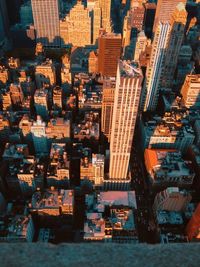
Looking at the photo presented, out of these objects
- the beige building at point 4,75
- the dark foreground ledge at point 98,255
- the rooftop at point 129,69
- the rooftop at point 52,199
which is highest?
the dark foreground ledge at point 98,255

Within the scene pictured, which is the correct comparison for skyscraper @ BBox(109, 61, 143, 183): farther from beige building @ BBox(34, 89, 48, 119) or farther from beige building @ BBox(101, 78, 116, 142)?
beige building @ BBox(34, 89, 48, 119)

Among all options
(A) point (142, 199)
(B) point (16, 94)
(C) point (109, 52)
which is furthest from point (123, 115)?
(C) point (109, 52)

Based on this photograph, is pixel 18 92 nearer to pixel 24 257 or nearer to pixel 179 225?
pixel 179 225

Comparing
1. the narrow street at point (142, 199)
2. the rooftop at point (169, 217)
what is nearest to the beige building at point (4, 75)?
the narrow street at point (142, 199)

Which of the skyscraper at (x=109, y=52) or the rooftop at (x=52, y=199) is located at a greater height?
the skyscraper at (x=109, y=52)

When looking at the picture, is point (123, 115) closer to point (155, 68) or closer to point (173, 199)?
point (173, 199)

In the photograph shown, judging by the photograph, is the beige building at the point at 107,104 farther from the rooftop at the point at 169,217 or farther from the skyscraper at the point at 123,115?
the rooftop at the point at 169,217
